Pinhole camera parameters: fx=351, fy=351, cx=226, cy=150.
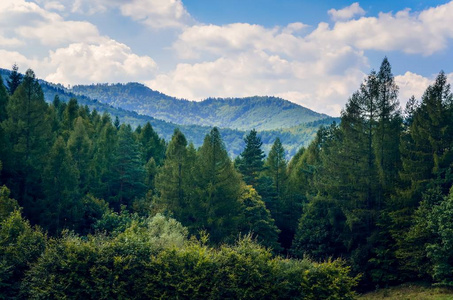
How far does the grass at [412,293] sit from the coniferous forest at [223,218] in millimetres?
792

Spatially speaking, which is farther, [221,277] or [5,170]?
[5,170]

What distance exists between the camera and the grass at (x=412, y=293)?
24.4 meters

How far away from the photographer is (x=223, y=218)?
34.8 metres

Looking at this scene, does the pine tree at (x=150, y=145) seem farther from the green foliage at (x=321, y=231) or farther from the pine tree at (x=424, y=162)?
the pine tree at (x=424, y=162)

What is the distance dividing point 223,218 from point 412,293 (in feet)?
55.9

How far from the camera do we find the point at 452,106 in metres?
28.2

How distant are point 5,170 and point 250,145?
28697 millimetres

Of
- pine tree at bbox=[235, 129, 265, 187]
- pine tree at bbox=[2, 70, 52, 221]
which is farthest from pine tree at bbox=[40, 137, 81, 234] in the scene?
pine tree at bbox=[235, 129, 265, 187]

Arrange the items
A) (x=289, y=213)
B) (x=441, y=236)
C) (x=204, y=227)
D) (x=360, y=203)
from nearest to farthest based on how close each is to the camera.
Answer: (x=441, y=236), (x=360, y=203), (x=204, y=227), (x=289, y=213)

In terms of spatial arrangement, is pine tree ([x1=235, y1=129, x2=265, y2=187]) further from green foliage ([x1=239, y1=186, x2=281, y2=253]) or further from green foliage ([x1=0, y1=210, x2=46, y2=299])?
green foliage ([x1=0, y1=210, x2=46, y2=299])

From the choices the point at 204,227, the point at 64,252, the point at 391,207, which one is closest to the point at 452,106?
the point at 391,207

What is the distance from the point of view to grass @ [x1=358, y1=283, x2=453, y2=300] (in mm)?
24375

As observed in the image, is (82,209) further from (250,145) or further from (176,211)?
(250,145)

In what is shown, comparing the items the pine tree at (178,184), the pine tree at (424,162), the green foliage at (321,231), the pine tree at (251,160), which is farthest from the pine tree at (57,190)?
the pine tree at (424,162)
